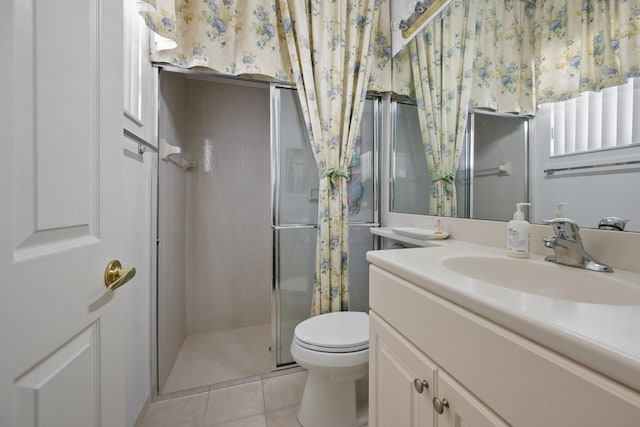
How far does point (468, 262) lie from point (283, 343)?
125 cm

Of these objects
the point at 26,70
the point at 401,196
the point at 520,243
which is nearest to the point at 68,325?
the point at 26,70

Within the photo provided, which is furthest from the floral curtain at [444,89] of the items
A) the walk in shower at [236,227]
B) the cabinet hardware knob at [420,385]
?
the cabinet hardware knob at [420,385]

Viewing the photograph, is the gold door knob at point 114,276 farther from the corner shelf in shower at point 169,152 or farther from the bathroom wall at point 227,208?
the bathroom wall at point 227,208

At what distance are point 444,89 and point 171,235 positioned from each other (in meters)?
1.78

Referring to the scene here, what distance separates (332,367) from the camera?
1.06 m

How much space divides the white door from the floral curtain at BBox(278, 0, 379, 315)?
1.04 m

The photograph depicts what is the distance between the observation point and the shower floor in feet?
4.95

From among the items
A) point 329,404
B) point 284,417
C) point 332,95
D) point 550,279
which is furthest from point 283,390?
point 332,95

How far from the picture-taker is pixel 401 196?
5.43ft

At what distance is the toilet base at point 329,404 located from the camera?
1147 mm

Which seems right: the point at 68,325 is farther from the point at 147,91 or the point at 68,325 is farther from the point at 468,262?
the point at 147,91

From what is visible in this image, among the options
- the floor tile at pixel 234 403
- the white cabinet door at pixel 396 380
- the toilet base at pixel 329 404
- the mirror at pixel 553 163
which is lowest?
the floor tile at pixel 234 403

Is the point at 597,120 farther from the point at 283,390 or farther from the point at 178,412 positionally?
the point at 178,412

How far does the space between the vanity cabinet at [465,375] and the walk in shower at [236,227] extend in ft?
2.91
